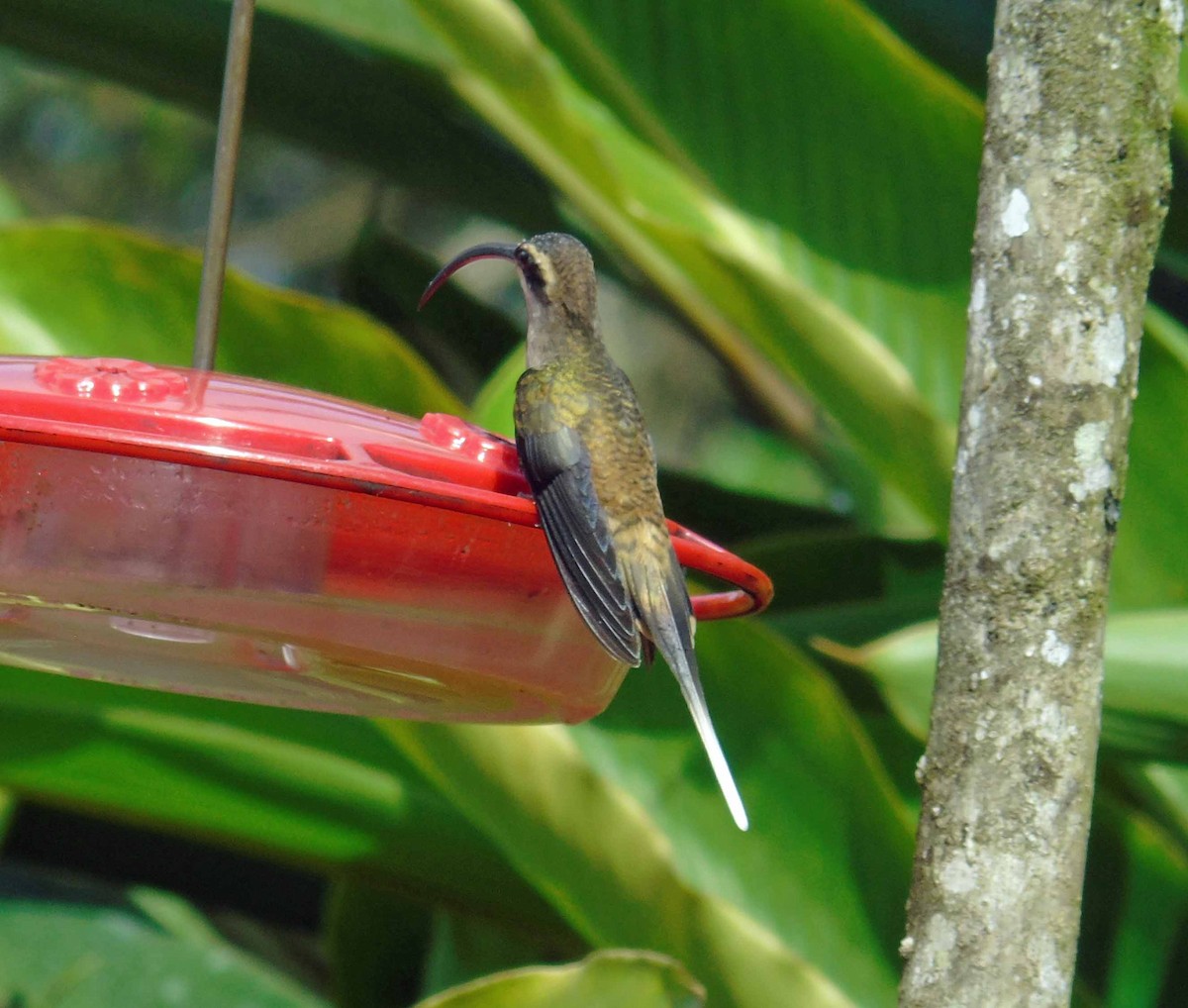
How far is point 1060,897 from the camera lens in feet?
3.90

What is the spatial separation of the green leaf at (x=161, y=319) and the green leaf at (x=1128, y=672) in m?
0.65

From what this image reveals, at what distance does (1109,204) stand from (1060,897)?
523mm

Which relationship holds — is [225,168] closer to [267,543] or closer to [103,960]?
[267,543]

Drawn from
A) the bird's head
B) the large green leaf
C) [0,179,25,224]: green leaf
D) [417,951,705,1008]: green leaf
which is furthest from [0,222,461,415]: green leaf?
[0,179,25,224]: green leaf

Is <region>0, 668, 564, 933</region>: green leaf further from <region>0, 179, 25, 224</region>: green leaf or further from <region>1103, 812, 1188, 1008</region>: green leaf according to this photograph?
<region>0, 179, 25, 224</region>: green leaf

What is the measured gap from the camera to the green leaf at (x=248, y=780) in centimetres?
261

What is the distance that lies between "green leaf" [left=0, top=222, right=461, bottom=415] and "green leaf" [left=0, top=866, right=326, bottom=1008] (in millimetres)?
1111

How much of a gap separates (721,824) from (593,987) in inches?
20.0

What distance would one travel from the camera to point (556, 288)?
5.56 ft

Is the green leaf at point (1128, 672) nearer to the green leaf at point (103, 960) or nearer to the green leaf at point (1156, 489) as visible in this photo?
the green leaf at point (1156, 489)

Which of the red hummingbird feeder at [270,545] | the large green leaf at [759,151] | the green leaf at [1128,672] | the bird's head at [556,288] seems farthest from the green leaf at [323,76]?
the red hummingbird feeder at [270,545]

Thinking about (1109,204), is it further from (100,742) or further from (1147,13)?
(100,742)

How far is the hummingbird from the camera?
4.04ft

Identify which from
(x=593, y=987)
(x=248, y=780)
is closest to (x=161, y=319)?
(x=248, y=780)
